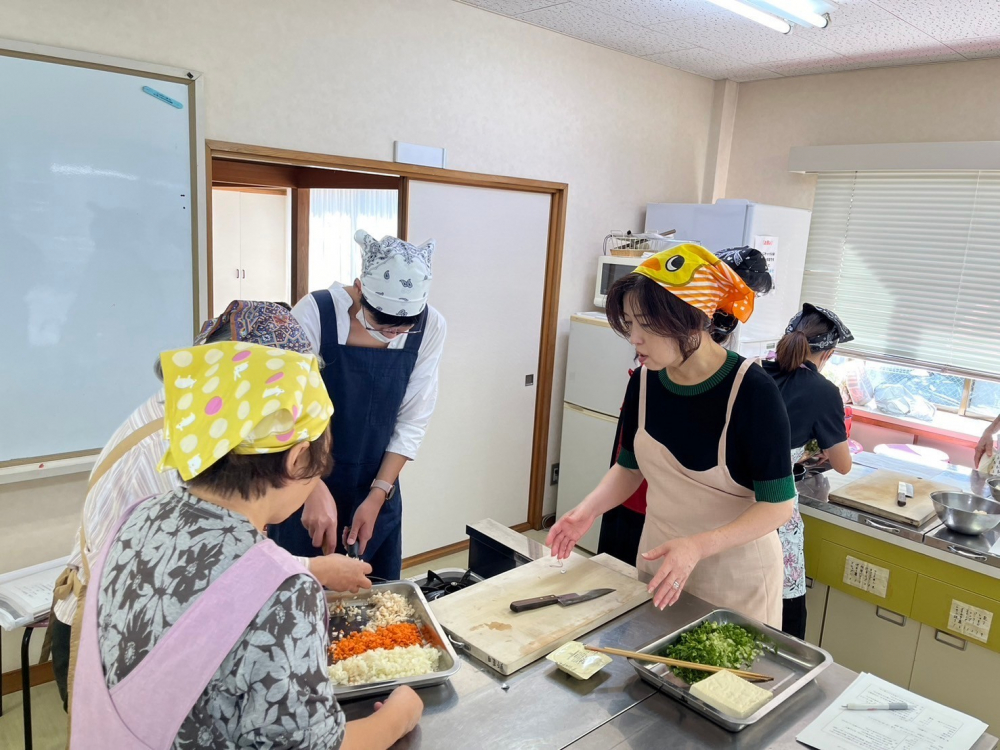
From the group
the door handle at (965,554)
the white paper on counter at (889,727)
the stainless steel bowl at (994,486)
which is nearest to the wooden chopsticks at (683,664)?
the white paper on counter at (889,727)

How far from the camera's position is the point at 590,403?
12.9 feet

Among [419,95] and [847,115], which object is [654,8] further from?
[847,115]

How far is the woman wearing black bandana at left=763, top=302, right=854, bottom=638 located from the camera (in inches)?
90.2

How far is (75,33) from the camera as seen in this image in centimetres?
228

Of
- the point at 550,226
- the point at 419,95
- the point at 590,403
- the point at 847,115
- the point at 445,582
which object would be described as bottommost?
the point at 445,582

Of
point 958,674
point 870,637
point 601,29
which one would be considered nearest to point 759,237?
point 601,29

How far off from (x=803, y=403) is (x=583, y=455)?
5.59 feet

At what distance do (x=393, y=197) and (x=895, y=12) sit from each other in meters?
2.25

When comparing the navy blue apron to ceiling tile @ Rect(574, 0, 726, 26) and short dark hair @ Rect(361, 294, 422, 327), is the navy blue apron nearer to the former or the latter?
short dark hair @ Rect(361, 294, 422, 327)

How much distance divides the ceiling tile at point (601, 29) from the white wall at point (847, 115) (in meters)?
0.91

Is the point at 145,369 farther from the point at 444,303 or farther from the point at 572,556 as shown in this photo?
the point at 572,556

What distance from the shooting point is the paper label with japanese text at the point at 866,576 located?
8.06 feet

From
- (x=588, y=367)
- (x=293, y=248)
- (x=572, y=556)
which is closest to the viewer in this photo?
(x=572, y=556)

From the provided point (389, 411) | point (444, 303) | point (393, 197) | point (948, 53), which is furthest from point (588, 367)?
point (948, 53)
